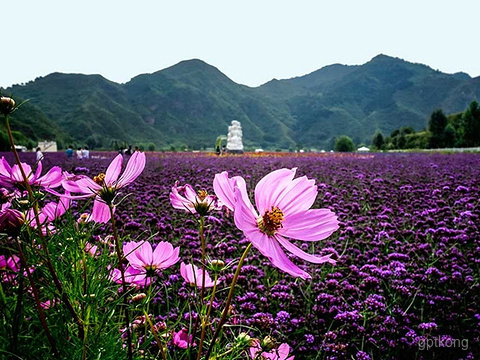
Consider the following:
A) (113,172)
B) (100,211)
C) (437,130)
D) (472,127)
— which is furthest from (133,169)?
(437,130)

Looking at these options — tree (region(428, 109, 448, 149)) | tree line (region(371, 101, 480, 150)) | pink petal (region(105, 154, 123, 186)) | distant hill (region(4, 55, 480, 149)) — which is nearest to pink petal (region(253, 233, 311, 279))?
pink petal (region(105, 154, 123, 186))

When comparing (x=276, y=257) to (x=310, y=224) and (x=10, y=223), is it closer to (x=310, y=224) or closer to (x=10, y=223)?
(x=310, y=224)

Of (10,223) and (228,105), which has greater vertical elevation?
(228,105)

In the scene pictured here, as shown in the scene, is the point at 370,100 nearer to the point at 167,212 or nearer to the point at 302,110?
the point at 302,110

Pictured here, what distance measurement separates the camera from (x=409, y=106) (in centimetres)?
14488

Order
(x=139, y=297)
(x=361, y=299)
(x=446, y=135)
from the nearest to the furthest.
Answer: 1. (x=139, y=297)
2. (x=361, y=299)
3. (x=446, y=135)

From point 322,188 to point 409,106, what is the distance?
156 meters

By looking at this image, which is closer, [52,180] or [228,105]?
[52,180]

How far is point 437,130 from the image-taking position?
4341 cm

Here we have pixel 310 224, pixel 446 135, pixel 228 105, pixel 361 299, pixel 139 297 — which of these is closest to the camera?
pixel 310 224

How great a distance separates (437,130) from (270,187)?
4879cm

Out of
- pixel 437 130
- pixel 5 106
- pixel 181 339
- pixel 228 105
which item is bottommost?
Answer: pixel 181 339

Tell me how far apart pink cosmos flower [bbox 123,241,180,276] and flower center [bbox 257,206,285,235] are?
0.24 metres

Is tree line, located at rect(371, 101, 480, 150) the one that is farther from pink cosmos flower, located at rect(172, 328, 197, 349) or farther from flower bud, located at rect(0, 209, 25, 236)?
flower bud, located at rect(0, 209, 25, 236)
